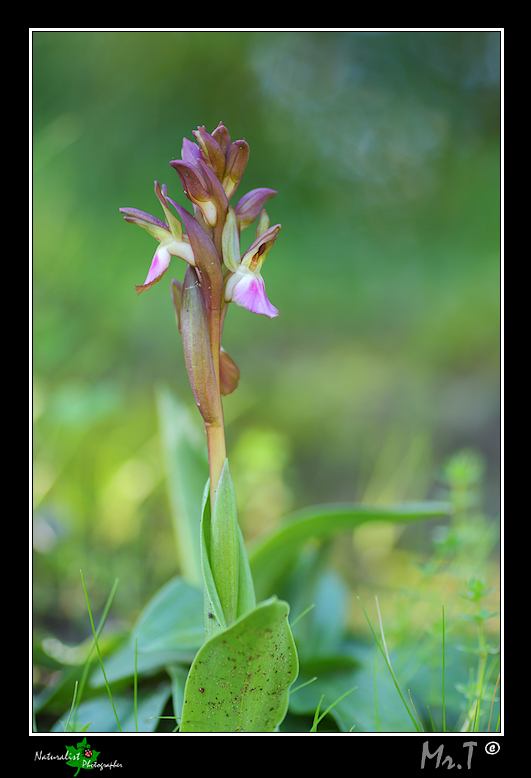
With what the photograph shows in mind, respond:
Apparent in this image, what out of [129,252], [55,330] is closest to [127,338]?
[129,252]

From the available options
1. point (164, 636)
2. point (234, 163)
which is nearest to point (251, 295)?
point (234, 163)

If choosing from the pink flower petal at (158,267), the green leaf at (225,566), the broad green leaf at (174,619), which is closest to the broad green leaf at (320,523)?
the broad green leaf at (174,619)

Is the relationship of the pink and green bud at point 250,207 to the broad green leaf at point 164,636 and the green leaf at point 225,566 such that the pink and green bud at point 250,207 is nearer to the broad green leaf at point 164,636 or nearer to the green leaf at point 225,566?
the green leaf at point 225,566

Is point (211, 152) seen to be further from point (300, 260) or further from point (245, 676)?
point (300, 260)

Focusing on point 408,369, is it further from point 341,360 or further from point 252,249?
point 252,249

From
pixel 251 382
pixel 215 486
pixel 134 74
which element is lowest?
pixel 215 486

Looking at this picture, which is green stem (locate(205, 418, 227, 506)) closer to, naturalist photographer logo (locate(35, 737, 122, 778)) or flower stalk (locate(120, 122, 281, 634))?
flower stalk (locate(120, 122, 281, 634))

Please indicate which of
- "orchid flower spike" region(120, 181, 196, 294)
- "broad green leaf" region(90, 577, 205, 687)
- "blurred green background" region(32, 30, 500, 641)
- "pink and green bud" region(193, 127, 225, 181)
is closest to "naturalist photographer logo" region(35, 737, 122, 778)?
"broad green leaf" region(90, 577, 205, 687)
